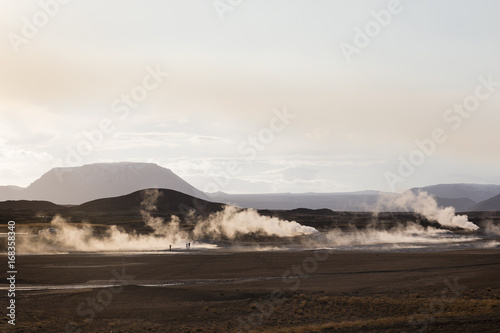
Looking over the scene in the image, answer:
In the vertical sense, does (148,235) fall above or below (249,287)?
above

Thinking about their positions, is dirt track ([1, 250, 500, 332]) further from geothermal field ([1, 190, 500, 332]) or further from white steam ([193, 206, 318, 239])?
white steam ([193, 206, 318, 239])

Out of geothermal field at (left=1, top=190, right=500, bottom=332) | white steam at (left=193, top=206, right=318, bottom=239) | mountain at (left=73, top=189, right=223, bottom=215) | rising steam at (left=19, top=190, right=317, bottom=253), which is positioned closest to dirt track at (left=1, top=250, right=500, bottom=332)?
geothermal field at (left=1, top=190, right=500, bottom=332)

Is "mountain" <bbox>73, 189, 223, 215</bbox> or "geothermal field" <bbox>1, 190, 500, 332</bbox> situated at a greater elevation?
"mountain" <bbox>73, 189, 223, 215</bbox>

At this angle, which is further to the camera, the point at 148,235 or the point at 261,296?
the point at 148,235

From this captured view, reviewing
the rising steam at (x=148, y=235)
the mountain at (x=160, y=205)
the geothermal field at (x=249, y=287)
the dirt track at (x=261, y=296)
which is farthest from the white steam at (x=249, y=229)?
the mountain at (x=160, y=205)

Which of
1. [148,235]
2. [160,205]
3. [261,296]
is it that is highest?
[160,205]

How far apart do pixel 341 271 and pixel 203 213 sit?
115 meters

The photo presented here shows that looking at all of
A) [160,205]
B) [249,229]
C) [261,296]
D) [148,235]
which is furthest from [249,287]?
[160,205]

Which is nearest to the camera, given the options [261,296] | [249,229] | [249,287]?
[261,296]

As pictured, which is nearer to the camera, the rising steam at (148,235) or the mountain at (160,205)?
the rising steam at (148,235)

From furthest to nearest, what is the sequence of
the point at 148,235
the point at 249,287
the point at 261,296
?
the point at 148,235, the point at 249,287, the point at 261,296

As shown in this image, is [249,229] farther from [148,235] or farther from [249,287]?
[249,287]

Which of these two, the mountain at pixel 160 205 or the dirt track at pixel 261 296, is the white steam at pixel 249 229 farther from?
the mountain at pixel 160 205

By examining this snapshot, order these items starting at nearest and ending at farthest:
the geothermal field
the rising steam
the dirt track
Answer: the dirt track
the geothermal field
the rising steam
